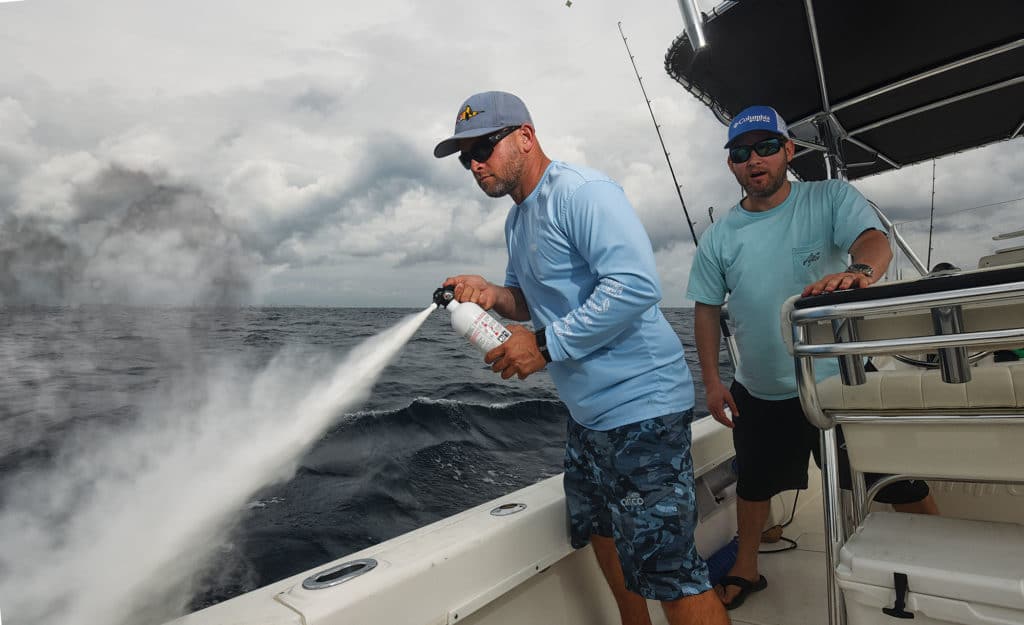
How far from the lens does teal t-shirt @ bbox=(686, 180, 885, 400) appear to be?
2004 millimetres

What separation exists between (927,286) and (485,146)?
1.08 metres

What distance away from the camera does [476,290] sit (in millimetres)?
1787

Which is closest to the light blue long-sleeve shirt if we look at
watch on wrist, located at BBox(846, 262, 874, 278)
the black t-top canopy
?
watch on wrist, located at BBox(846, 262, 874, 278)

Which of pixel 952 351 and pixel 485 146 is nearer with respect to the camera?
pixel 952 351

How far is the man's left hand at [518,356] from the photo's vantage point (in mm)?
1449

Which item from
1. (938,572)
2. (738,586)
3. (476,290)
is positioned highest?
(476,290)

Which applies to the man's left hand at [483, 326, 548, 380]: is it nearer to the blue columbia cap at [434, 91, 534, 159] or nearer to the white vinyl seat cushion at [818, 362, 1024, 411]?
the blue columbia cap at [434, 91, 534, 159]

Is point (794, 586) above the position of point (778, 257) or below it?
below

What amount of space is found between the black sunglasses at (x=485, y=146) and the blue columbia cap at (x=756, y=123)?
1.00m

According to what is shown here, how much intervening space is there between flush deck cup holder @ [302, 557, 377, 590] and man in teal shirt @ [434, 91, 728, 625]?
0.60 metres

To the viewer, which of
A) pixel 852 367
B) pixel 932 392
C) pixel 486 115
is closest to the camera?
pixel 932 392

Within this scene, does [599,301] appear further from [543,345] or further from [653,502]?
[653,502]

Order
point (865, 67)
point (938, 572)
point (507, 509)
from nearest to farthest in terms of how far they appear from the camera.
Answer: point (938, 572)
point (507, 509)
point (865, 67)

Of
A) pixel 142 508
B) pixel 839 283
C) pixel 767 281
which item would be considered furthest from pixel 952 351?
pixel 142 508
